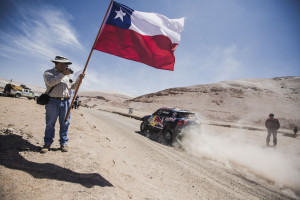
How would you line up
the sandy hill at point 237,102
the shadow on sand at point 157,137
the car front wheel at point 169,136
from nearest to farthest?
1. the car front wheel at point 169,136
2. the shadow on sand at point 157,137
3. the sandy hill at point 237,102

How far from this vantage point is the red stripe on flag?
4129mm

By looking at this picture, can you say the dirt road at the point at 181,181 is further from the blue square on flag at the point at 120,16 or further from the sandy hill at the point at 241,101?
the sandy hill at the point at 241,101

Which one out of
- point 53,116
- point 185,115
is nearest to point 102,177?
point 53,116

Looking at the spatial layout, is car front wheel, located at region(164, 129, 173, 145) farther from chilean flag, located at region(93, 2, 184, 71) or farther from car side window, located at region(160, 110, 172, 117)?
chilean flag, located at region(93, 2, 184, 71)

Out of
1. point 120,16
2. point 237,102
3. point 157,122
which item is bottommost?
point 157,122

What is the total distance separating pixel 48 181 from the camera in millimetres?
2164

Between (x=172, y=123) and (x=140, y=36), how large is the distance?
4.45 m

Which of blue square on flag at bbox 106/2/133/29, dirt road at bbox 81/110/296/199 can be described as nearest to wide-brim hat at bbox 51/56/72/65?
blue square on flag at bbox 106/2/133/29

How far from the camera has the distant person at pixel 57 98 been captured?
3105 millimetres

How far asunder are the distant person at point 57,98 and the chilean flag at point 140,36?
1.11m

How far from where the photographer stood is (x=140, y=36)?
15.0 feet

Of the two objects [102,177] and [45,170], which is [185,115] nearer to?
[102,177]

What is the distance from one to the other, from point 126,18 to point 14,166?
4307mm

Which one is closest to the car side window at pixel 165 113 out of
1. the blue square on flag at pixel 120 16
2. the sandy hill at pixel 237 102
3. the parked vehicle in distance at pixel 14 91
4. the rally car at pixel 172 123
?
the rally car at pixel 172 123
